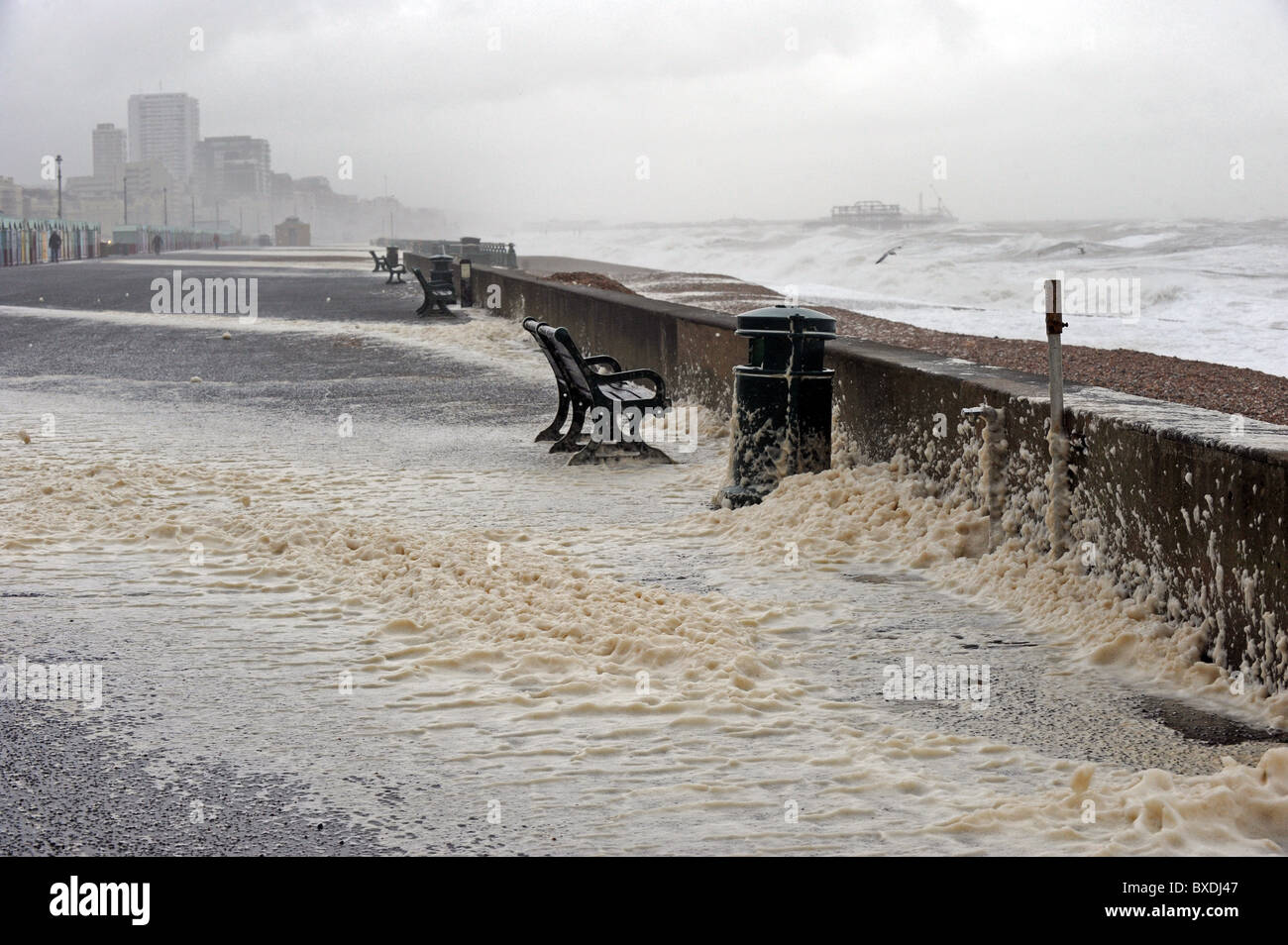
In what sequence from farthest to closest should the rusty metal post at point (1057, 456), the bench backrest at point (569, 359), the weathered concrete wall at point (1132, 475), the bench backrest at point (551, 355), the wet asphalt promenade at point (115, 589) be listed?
the bench backrest at point (551, 355)
the bench backrest at point (569, 359)
the rusty metal post at point (1057, 456)
the weathered concrete wall at point (1132, 475)
the wet asphalt promenade at point (115, 589)

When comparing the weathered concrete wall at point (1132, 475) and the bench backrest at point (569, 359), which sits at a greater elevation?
the bench backrest at point (569, 359)

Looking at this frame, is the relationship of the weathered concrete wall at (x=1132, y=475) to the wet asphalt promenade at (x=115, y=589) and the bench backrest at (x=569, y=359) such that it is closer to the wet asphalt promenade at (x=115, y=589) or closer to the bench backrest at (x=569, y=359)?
the bench backrest at (x=569, y=359)

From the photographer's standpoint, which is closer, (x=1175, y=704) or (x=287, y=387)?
(x=1175, y=704)

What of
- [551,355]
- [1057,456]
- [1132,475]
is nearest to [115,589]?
[1057,456]

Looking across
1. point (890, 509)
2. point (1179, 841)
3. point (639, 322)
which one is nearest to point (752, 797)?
point (1179, 841)

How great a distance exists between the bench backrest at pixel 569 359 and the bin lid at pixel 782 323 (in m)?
1.85

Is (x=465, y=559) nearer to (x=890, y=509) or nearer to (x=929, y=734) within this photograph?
(x=890, y=509)

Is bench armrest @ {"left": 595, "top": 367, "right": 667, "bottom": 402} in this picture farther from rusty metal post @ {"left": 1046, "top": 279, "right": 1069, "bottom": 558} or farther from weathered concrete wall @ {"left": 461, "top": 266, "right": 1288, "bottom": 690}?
rusty metal post @ {"left": 1046, "top": 279, "right": 1069, "bottom": 558}

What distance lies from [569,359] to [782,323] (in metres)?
2.26

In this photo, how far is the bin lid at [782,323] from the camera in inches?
298

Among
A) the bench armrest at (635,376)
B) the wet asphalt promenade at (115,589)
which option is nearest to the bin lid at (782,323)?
the bench armrest at (635,376)

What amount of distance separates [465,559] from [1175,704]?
313 centimetres
